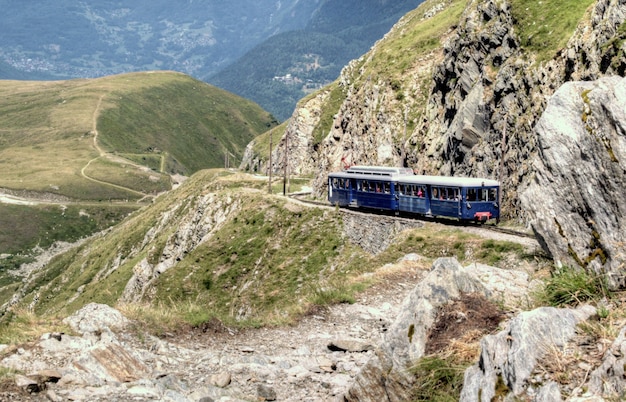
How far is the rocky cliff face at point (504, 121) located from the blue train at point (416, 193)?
12.0ft

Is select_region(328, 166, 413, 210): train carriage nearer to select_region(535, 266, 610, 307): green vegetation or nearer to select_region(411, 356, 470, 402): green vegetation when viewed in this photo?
select_region(535, 266, 610, 307): green vegetation

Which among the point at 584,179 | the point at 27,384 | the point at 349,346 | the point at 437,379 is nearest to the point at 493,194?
the point at 349,346

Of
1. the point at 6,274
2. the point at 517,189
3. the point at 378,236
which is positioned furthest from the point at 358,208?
the point at 6,274

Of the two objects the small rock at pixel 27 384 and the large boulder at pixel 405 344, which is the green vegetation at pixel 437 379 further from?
the small rock at pixel 27 384

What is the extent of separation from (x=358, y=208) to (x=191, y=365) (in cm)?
4265

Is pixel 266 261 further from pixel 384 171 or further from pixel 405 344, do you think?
pixel 405 344

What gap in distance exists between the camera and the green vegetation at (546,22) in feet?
178

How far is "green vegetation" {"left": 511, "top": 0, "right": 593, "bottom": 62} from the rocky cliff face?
97 cm

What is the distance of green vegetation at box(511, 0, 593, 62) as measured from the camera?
5434cm

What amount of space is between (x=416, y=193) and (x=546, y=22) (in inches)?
959

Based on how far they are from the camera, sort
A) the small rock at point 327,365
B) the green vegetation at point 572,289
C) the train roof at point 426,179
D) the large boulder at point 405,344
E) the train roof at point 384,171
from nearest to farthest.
A: the green vegetation at point 572,289 → the large boulder at point 405,344 → the small rock at point 327,365 → the train roof at point 426,179 → the train roof at point 384,171

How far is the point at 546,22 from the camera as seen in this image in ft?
190

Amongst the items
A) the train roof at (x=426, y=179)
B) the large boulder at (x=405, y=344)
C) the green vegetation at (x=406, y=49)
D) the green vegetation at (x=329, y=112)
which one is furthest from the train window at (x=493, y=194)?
the green vegetation at (x=329, y=112)

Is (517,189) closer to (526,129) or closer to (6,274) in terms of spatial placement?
(526,129)
